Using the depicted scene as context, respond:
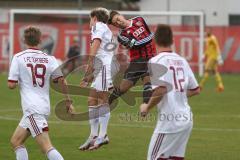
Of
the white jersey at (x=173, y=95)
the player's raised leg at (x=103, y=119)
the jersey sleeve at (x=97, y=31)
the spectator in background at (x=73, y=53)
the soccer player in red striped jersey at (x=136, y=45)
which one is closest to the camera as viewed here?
the white jersey at (x=173, y=95)

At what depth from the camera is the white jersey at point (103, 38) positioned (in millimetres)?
14047

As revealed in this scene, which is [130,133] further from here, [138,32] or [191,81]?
[191,81]

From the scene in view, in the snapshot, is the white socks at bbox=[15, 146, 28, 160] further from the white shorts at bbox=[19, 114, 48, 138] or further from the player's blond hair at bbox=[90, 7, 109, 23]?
the player's blond hair at bbox=[90, 7, 109, 23]

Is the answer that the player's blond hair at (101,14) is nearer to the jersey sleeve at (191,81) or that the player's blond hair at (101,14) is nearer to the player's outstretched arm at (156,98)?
the jersey sleeve at (191,81)

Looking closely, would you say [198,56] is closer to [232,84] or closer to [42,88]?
[232,84]

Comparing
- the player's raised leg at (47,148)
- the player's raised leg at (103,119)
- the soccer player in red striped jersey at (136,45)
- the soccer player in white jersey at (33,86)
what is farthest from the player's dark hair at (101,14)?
the player's raised leg at (47,148)

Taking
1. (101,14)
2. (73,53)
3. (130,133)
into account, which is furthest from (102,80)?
(73,53)

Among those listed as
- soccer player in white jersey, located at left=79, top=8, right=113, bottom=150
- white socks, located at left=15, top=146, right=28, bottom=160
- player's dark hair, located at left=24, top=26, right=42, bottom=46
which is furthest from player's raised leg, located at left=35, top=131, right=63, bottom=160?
soccer player in white jersey, located at left=79, top=8, right=113, bottom=150

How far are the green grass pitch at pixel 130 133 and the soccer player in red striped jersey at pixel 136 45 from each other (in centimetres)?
116

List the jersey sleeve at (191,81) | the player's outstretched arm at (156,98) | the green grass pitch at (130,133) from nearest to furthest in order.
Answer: the player's outstretched arm at (156,98)
the jersey sleeve at (191,81)
the green grass pitch at (130,133)

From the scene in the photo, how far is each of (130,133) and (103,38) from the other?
118 inches

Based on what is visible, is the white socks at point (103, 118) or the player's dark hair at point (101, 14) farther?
the white socks at point (103, 118)

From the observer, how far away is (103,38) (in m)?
14.3

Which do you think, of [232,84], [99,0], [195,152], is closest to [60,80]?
[195,152]
